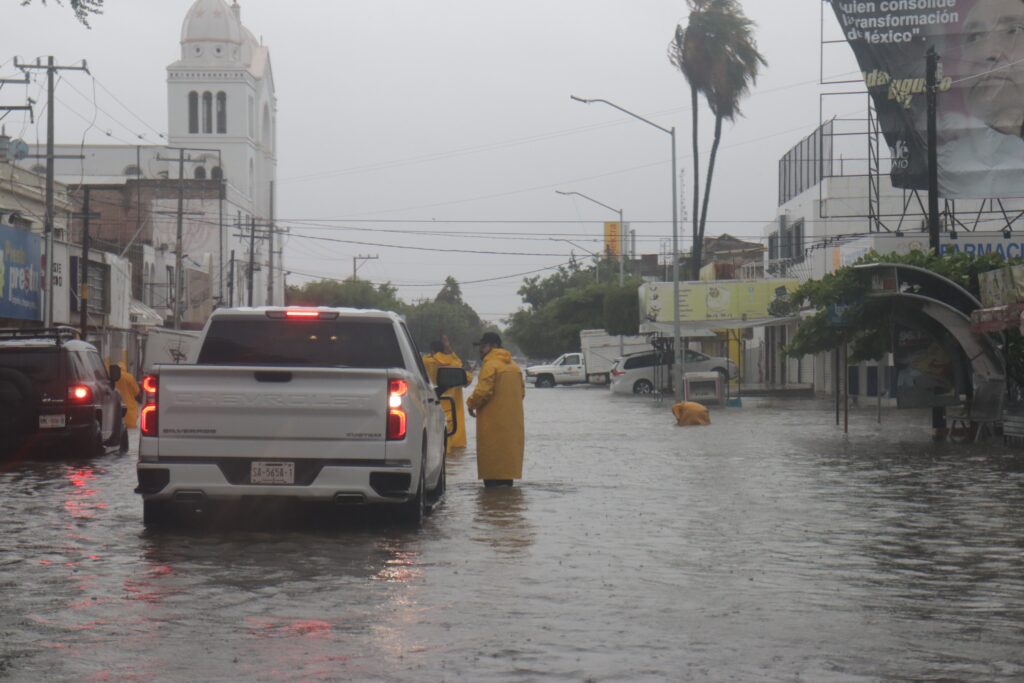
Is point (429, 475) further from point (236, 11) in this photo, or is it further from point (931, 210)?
point (236, 11)

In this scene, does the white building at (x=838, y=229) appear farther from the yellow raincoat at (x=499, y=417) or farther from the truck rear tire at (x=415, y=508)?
the truck rear tire at (x=415, y=508)

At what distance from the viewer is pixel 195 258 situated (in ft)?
326

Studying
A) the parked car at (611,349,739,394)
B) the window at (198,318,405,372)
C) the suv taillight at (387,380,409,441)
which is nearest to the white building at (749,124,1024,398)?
the parked car at (611,349,739,394)

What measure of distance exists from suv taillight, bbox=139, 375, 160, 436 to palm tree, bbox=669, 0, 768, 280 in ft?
155

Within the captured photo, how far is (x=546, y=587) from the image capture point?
9.61 meters

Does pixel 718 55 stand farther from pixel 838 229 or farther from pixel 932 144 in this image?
pixel 932 144

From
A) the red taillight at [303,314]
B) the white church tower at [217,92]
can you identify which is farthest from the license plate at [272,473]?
the white church tower at [217,92]

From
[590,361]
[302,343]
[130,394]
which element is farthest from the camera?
[590,361]

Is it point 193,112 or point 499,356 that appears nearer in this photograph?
point 499,356

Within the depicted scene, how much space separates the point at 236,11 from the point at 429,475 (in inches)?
5047

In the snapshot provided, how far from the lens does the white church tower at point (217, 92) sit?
A: 134750 mm

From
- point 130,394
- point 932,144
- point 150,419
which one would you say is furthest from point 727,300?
point 150,419

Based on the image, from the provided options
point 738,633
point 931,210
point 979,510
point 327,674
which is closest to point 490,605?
point 738,633

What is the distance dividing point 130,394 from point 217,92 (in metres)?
108
